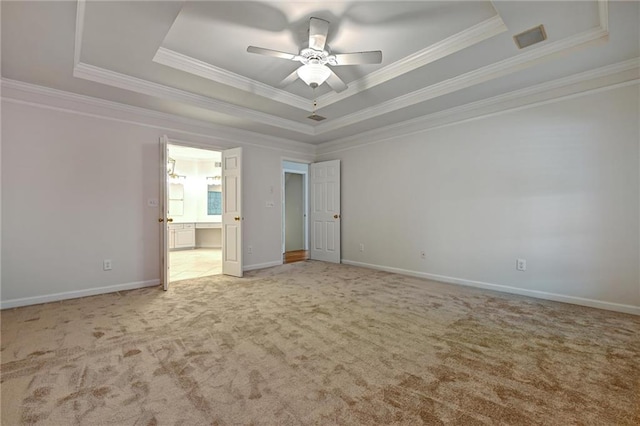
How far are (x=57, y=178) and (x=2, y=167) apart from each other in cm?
49

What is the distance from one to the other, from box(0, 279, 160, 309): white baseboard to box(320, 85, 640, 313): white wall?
4.02 meters

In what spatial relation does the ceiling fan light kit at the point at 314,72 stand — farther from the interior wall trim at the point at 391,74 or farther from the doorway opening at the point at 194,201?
the doorway opening at the point at 194,201

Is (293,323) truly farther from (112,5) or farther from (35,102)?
(35,102)

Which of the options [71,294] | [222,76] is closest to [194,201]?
[71,294]

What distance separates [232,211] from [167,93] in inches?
82.0

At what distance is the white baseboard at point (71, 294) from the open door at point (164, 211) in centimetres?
32

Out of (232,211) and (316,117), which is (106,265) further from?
(316,117)

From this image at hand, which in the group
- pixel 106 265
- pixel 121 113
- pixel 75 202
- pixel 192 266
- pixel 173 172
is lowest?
pixel 192 266

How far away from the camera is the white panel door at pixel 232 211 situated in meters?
5.02

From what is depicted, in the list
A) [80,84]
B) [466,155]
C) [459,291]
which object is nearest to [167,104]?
[80,84]

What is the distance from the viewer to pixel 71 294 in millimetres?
3791

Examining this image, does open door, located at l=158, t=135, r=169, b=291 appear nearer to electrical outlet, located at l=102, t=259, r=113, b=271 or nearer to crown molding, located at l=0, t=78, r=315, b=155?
crown molding, located at l=0, t=78, r=315, b=155

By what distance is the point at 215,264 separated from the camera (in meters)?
6.25

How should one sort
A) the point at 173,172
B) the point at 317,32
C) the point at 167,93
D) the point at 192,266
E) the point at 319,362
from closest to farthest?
the point at 319,362
the point at 317,32
the point at 167,93
the point at 192,266
the point at 173,172
